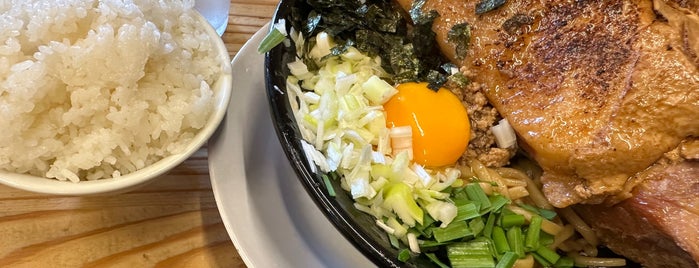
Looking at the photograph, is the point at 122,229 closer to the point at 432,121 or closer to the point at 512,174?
the point at 432,121

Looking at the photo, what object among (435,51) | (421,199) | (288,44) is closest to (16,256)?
(288,44)

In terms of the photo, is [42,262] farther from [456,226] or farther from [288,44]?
[456,226]

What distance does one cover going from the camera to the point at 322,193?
6.22 feet

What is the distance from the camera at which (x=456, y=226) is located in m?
1.97

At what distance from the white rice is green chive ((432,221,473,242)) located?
0.98m

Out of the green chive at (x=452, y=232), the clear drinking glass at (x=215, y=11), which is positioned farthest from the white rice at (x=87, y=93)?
the green chive at (x=452, y=232)

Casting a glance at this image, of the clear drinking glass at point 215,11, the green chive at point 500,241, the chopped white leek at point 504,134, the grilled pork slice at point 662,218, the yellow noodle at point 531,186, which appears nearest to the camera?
the grilled pork slice at point 662,218

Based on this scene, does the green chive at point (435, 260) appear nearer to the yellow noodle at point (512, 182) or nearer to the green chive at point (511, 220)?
the green chive at point (511, 220)

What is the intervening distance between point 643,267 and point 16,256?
233 cm

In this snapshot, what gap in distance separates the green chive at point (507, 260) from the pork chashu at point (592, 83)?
27 centimetres

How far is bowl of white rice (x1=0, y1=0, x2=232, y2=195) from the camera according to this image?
5.81 feet

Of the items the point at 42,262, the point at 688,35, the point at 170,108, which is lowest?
the point at 42,262

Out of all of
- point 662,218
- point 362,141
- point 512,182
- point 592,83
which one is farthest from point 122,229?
point 662,218

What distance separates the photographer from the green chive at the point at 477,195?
2035mm
